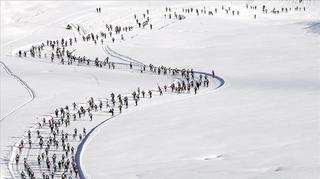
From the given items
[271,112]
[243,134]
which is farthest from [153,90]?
[243,134]

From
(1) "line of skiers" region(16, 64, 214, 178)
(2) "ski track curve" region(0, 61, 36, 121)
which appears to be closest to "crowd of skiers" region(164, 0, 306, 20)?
(1) "line of skiers" region(16, 64, 214, 178)

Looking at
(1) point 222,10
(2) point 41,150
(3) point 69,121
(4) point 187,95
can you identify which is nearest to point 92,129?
(3) point 69,121

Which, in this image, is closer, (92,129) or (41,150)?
(41,150)

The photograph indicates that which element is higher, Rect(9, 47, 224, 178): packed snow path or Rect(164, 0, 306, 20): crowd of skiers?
Rect(164, 0, 306, 20): crowd of skiers

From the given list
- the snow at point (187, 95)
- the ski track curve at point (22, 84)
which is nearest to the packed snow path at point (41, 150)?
the snow at point (187, 95)

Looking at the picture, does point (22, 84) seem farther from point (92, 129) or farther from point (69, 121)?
point (92, 129)

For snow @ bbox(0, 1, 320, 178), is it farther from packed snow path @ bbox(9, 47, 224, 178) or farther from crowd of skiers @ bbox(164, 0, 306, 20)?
crowd of skiers @ bbox(164, 0, 306, 20)

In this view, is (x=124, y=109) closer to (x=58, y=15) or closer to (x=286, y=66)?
(x=286, y=66)

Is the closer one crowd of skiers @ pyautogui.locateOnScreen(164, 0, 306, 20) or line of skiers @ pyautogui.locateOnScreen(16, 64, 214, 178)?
line of skiers @ pyautogui.locateOnScreen(16, 64, 214, 178)

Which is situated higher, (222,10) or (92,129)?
(222,10)
